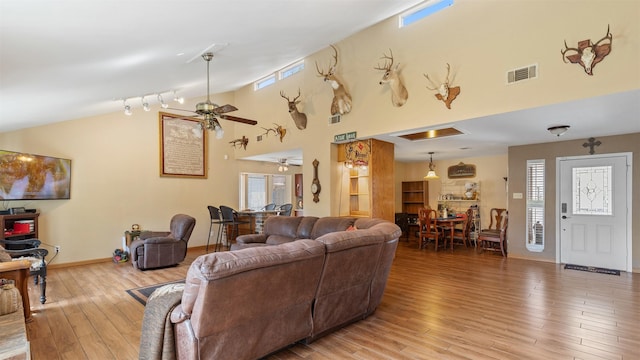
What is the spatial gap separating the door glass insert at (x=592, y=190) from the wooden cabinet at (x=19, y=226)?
379 inches

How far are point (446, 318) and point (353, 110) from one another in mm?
3797

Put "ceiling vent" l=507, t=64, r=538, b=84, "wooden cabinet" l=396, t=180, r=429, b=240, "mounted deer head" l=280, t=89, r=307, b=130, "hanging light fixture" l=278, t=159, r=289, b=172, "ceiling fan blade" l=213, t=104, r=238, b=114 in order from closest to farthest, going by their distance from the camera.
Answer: "ceiling vent" l=507, t=64, r=538, b=84, "ceiling fan blade" l=213, t=104, r=238, b=114, "mounted deer head" l=280, t=89, r=307, b=130, "hanging light fixture" l=278, t=159, r=289, b=172, "wooden cabinet" l=396, t=180, r=429, b=240

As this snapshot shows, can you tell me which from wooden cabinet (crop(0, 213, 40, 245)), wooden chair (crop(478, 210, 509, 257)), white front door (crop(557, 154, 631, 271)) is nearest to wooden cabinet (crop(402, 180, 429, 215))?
wooden chair (crop(478, 210, 509, 257))

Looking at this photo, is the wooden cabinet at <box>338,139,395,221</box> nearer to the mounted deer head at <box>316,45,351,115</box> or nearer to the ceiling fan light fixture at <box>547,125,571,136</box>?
the mounted deer head at <box>316,45,351,115</box>

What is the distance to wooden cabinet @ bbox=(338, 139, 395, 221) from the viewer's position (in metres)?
5.89

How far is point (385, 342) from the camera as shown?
282 centimetres

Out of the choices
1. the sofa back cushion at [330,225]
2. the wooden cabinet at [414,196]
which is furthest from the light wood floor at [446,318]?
the wooden cabinet at [414,196]

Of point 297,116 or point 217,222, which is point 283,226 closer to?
point 297,116

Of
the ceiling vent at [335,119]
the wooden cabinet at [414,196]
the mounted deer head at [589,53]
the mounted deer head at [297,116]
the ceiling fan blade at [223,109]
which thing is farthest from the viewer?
the wooden cabinet at [414,196]

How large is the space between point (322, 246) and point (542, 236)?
5726mm

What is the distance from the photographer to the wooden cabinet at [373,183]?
5895 mm

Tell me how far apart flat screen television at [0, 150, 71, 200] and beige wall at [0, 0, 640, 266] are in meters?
0.26

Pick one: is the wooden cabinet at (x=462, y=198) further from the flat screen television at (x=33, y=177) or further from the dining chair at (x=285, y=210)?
the flat screen television at (x=33, y=177)

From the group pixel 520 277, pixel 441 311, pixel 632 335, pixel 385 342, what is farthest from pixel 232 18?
pixel 520 277
